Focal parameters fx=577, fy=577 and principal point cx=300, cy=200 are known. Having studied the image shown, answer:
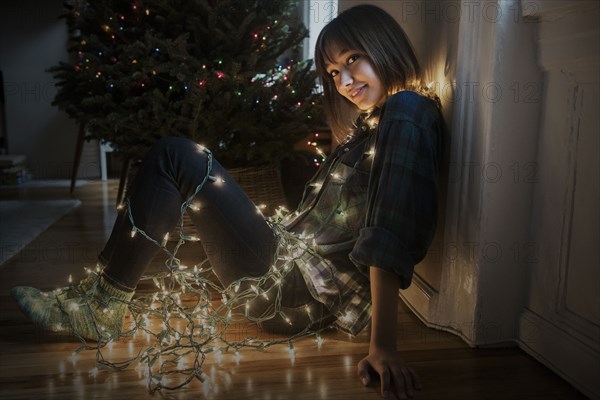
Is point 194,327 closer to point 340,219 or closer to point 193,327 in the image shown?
point 193,327

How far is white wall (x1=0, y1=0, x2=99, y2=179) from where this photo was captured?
15.5 feet

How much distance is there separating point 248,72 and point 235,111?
0.58 feet

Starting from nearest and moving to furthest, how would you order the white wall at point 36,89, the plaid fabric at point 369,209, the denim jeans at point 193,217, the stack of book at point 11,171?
the plaid fabric at point 369,209 < the denim jeans at point 193,217 < the stack of book at point 11,171 < the white wall at point 36,89

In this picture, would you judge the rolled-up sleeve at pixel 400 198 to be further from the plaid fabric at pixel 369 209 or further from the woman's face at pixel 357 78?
the woman's face at pixel 357 78

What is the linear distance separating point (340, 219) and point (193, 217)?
37cm

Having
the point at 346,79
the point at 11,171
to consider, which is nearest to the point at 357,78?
the point at 346,79

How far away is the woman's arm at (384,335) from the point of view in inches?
46.9

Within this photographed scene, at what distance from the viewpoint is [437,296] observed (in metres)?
1.55

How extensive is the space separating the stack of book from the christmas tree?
2132mm

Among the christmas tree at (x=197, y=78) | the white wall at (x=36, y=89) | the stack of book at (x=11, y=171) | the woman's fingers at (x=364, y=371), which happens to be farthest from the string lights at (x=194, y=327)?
the white wall at (x=36, y=89)

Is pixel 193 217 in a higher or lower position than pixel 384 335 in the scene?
higher

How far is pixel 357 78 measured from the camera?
1.43 meters

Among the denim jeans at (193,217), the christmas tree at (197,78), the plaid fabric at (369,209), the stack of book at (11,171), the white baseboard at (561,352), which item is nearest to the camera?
the white baseboard at (561,352)

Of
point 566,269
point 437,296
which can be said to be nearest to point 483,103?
point 566,269
